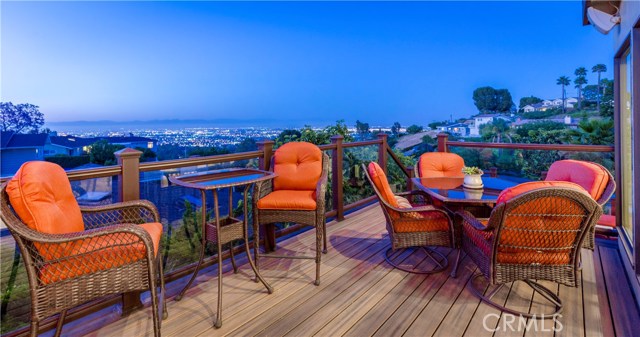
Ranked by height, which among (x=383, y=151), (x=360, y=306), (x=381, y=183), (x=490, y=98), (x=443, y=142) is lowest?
(x=360, y=306)

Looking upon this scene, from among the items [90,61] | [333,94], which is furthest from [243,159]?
[333,94]

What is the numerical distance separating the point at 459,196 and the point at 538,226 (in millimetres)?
798

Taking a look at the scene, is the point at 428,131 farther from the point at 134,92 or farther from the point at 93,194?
the point at 134,92

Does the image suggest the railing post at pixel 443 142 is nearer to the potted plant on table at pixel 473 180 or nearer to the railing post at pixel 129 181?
the potted plant on table at pixel 473 180

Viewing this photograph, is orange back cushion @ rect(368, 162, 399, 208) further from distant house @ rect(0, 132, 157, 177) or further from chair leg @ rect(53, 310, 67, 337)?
chair leg @ rect(53, 310, 67, 337)

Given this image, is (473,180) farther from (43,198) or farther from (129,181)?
(43,198)

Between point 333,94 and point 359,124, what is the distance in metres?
21.7

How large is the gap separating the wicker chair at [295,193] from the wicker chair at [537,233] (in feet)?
4.31

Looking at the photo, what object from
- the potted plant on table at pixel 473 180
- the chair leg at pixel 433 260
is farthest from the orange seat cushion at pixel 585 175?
the chair leg at pixel 433 260

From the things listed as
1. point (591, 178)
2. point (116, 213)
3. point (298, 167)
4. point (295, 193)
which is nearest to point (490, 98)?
point (591, 178)

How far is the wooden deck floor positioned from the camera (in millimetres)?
2209

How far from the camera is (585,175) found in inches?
111

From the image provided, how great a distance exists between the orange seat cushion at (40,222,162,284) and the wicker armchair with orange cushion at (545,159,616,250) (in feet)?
10.2

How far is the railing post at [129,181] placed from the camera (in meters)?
2.49
